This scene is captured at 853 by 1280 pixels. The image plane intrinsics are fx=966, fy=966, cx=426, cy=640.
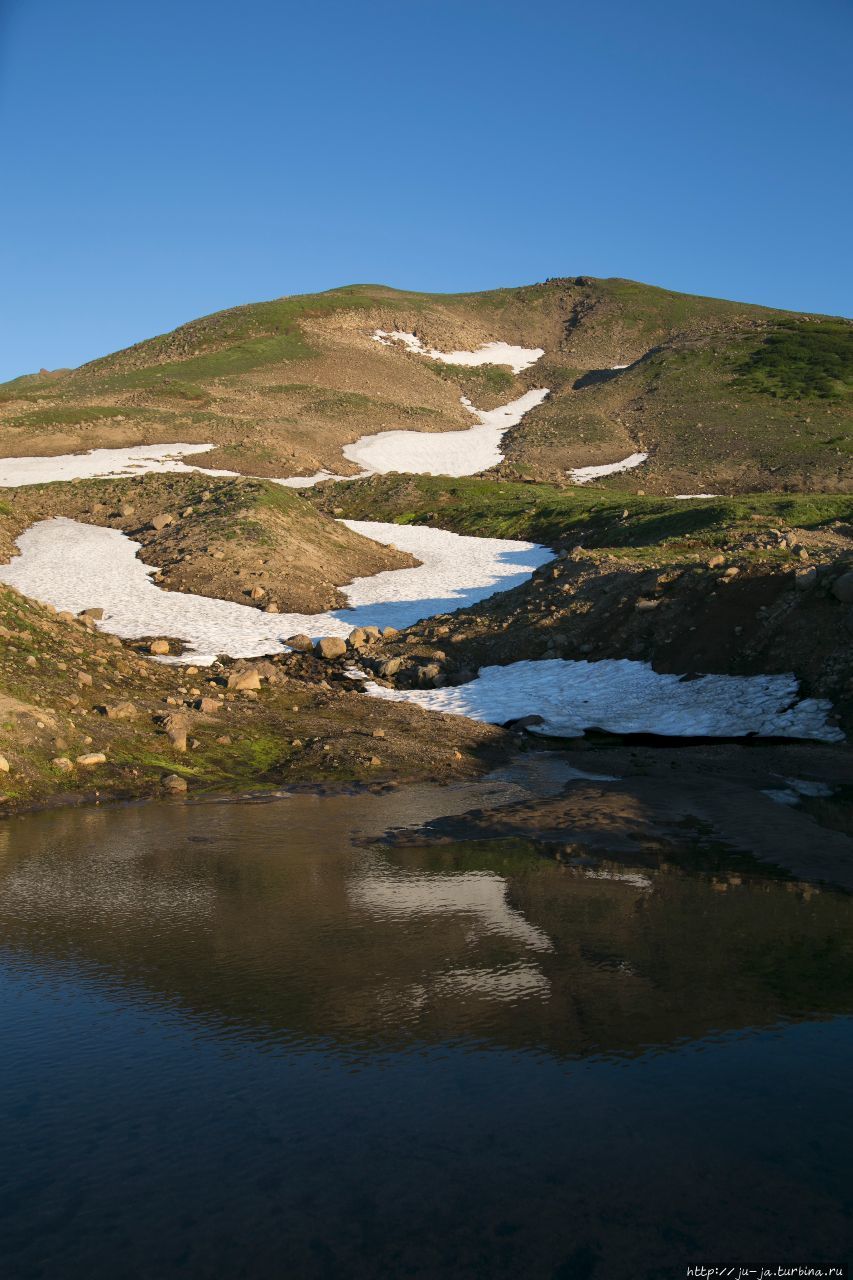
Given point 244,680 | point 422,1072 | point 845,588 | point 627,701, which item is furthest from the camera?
point 244,680

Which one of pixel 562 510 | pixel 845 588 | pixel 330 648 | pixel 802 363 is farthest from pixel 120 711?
pixel 802 363

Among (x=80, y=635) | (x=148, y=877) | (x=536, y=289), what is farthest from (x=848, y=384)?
(x=148, y=877)

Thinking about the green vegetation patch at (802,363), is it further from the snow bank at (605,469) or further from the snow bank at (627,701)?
the snow bank at (627,701)

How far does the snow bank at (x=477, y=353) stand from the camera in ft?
414

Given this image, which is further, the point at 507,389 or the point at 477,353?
the point at 477,353

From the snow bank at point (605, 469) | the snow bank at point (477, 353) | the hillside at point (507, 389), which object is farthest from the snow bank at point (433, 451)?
the snow bank at point (477, 353)

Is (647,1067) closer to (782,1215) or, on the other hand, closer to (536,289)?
(782,1215)

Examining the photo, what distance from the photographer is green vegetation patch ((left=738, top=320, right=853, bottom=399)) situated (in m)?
93.6

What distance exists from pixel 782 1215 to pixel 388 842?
8.28 m

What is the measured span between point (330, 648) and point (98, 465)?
1574 inches

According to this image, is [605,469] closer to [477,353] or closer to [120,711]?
[477,353]

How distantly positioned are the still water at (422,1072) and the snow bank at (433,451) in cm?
Result: 6437

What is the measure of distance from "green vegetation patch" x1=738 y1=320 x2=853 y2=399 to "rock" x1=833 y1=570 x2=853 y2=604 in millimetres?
77741

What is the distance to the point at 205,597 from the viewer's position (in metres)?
33.0
